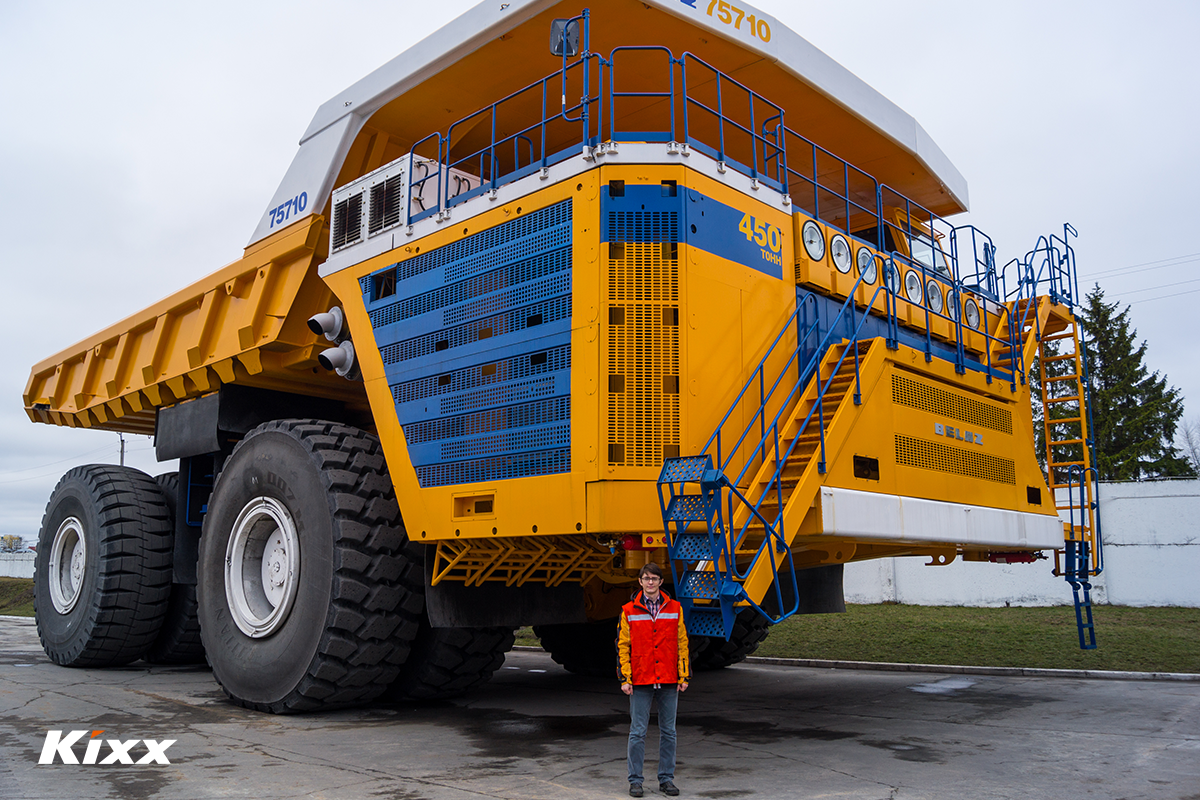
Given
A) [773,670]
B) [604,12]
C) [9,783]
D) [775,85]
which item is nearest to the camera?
[9,783]

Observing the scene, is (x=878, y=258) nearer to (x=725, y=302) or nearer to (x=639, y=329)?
(x=725, y=302)

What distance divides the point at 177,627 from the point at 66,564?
6.39ft

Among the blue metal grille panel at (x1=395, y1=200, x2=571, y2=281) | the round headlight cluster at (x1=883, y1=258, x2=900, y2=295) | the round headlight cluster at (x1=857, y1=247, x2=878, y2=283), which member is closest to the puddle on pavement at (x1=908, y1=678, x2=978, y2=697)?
the round headlight cluster at (x1=883, y1=258, x2=900, y2=295)

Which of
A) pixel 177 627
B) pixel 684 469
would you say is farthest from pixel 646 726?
pixel 177 627

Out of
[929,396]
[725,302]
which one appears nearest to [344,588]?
[725,302]

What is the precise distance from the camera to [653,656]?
513cm

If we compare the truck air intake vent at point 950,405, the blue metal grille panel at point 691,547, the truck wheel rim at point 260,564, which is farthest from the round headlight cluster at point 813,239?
the truck wheel rim at point 260,564

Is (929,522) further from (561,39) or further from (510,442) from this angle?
(561,39)

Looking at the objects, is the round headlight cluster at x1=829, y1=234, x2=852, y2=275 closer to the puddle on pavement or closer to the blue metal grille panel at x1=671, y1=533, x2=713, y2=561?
the blue metal grille panel at x1=671, y1=533, x2=713, y2=561

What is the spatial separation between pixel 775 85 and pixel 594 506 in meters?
3.97

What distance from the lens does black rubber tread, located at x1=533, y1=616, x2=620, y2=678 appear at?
10.7 m

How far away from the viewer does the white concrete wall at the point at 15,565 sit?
42781 mm

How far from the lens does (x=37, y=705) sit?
25.5 feet

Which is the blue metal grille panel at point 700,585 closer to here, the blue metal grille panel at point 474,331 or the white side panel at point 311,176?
the blue metal grille panel at point 474,331
